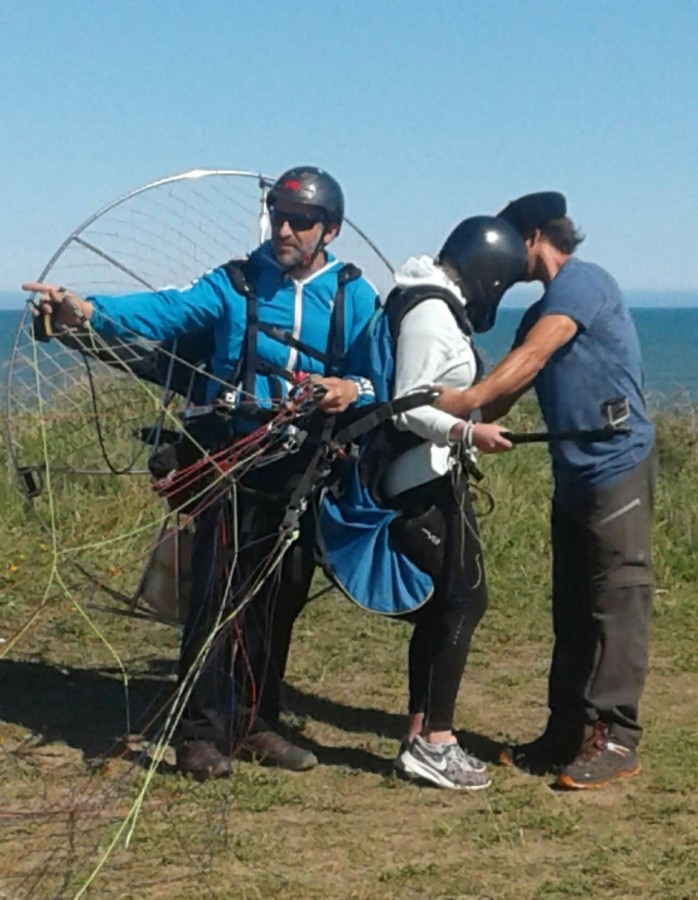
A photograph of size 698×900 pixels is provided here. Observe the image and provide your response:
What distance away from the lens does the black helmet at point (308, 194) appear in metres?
5.48

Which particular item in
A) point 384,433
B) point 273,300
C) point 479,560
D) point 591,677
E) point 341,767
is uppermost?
point 273,300

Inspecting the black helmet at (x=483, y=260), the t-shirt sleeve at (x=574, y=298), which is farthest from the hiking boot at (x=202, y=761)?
the t-shirt sleeve at (x=574, y=298)

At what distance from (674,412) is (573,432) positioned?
8107mm

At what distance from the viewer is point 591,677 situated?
5.61m

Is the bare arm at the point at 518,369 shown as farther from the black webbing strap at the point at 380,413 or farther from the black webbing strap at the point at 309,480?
the black webbing strap at the point at 309,480

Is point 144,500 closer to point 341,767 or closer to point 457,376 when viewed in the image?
point 341,767

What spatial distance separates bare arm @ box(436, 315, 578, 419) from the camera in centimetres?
516

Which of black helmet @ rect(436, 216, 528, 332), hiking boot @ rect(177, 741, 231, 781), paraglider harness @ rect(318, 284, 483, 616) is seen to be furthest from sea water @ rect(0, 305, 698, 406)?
hiking boot @ rect(177, 741, 231, 781)

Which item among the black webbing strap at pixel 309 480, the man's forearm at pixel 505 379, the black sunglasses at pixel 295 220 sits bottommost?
the black webbing strap at pixel 309 480

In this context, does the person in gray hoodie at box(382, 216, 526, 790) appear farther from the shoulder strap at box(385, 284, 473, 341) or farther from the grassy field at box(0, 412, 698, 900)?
the grassy field at box(0, 412, 698, 900)

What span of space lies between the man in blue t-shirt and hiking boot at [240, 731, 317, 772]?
902 mm

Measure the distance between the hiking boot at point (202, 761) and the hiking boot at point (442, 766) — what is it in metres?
0.64

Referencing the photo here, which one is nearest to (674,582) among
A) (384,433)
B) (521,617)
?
(521,617)

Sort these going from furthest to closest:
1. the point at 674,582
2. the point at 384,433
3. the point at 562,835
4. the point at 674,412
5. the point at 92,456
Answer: the point at 674,412
the point at 92,456
the point at 674,582
the point at 384,433
the point at 562,835
